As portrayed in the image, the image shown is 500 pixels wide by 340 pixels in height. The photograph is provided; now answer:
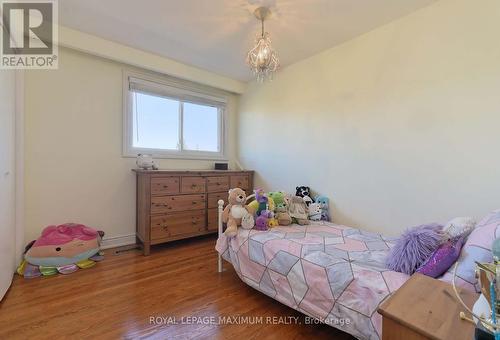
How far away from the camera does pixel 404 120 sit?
2158 millimetres

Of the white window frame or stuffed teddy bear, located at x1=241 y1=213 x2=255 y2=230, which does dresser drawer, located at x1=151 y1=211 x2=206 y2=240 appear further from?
stuffed teddy bear, located at x1=241 y1=213 x2=255 y2=230

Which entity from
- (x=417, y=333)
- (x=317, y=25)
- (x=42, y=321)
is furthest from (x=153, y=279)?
(x=317, y=25)

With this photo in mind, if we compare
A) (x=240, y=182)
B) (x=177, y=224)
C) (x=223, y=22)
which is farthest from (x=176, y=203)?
(x=223, y=22)

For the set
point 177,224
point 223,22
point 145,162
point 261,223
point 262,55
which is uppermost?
point 223,22

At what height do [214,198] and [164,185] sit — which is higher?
[164,185]

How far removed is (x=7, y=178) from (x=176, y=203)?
150 centimetres

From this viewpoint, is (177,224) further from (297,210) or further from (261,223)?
(297,210)

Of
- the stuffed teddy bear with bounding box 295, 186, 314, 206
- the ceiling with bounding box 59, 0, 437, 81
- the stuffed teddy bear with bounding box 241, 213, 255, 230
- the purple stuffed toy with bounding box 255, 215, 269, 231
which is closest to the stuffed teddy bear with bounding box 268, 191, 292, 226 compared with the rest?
the purple stuffed toy with bounding box 255, 215, 269, 231

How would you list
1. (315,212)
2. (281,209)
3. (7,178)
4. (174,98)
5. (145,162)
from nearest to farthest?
(7,178) < (281,209) < (315,212) < (145,162) < (174,98)

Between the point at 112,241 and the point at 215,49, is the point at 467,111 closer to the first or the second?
the point at 215,49

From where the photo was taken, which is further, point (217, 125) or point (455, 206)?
point (217, 125)

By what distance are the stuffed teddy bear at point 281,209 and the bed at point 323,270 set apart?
0.13 metres

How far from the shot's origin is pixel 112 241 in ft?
9.51

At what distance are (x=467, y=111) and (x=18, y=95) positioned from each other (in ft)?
12.9
